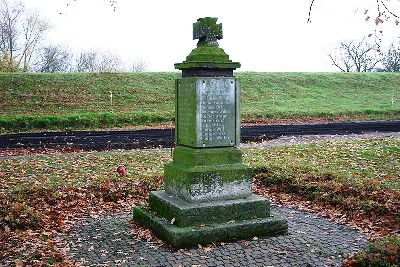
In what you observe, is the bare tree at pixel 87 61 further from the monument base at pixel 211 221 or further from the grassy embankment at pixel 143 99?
the monument base at pixel 211 221

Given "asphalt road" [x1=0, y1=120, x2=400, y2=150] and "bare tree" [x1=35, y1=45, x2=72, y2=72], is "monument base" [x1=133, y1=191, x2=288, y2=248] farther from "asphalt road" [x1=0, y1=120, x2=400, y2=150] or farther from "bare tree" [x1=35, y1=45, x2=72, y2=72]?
"bare tree" [x1=35, y1=45, x2=72, y2=72]

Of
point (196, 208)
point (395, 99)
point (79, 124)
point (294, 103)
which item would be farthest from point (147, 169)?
point (395, 99)

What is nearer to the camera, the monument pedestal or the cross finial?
the monument pedestal

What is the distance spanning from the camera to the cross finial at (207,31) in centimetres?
893

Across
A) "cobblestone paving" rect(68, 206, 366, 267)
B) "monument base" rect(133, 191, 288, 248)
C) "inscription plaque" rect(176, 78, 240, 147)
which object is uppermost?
"inscription plaque" rect(176, 78, 240, 147)

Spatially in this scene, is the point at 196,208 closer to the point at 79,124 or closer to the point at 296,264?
the point at 296,264

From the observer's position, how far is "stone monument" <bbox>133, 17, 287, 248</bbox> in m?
8.26

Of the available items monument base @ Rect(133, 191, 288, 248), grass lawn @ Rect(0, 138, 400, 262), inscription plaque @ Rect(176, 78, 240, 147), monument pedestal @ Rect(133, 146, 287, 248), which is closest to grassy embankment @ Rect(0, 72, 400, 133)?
grass lawn @ Rect(0, 138, 400, 262)

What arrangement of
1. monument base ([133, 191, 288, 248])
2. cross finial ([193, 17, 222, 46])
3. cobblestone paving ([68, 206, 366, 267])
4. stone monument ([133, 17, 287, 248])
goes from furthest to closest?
cross finial ([193, 17, 222, 46]) < stone monument ([133, 17, 287, 248]) < monument base ([133, 191, 288, 248]) < cobblestone paving ([68, 206, 366, 267])

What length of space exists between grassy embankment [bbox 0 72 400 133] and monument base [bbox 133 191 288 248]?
69.0 feet

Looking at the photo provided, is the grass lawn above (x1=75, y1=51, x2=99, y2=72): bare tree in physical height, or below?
below

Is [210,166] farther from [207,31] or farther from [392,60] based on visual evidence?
[392,60]

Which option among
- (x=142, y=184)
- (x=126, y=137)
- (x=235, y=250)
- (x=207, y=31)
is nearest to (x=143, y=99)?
(x=126, y=137)

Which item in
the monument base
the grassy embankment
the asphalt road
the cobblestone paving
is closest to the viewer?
the cobblestone paving
